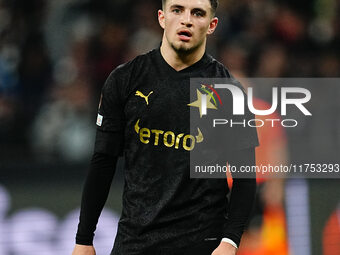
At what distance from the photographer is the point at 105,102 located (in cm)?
336

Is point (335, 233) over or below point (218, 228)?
over

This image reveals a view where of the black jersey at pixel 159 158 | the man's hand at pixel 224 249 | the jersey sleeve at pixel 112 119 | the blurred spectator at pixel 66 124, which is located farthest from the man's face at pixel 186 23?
the blurred spectator at pixel 66 124

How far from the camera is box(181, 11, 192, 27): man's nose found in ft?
10.6

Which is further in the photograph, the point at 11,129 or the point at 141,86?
the point at 11,129

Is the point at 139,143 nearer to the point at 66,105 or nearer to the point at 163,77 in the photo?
the point at 163,77

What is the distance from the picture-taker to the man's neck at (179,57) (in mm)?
3338

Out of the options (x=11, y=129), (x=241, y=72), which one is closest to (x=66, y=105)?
(x=11, y=129)

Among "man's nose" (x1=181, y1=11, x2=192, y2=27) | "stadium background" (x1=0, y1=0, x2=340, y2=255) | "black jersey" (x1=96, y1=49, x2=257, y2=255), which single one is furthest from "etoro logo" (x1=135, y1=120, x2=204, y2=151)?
"stadium background" (x1=0, y1=0, x2=340, y2=255)

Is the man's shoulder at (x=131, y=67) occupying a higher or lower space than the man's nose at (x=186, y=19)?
lower

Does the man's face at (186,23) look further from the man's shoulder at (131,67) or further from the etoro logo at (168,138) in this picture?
the etoro logo at (168,138)

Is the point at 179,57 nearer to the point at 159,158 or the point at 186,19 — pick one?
the point at 186,19

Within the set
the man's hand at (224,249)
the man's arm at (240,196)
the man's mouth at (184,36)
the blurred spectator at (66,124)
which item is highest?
the blurred spectator at (66,124)

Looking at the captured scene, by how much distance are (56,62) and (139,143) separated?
13.0ft

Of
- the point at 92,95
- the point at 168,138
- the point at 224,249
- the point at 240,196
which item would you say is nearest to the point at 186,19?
the point at 168,138
